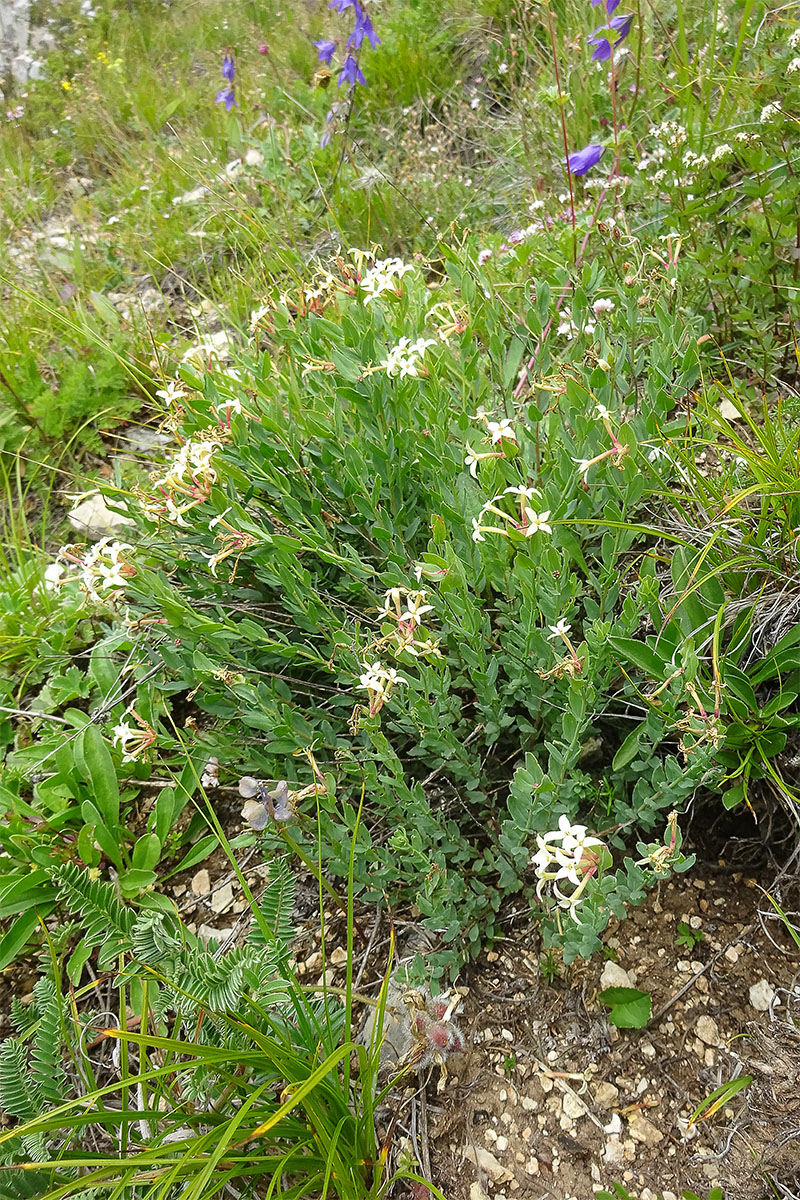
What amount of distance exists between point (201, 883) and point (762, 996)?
4.31 ft

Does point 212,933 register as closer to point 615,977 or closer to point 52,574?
point 615,977

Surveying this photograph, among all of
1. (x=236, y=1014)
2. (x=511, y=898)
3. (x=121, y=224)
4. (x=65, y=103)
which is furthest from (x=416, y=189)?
(x=65, y=103)

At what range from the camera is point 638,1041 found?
4.97 feet

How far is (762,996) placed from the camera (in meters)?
1.50

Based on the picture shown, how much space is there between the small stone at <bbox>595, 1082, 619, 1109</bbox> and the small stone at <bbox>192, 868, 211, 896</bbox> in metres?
1.03

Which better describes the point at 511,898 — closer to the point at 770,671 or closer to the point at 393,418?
the point at 770,671

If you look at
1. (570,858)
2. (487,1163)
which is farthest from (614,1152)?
(570,858)

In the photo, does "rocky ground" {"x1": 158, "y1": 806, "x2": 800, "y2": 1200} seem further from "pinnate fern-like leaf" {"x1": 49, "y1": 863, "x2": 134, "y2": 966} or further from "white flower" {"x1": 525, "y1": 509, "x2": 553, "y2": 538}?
"white flower" {"x1": 525, "y1": 509, "x2": 553, "y2": 538}

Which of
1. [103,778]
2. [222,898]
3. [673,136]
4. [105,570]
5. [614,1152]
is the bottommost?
[614,1152]

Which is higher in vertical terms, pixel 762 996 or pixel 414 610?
pixel 414 610

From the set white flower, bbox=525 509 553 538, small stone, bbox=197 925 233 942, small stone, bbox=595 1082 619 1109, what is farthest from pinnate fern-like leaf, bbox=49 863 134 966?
white flower, bbox=525 509 553 538

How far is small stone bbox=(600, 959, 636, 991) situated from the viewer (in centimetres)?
156

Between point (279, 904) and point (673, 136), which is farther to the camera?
point (673, 136)

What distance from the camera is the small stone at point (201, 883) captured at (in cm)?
203
